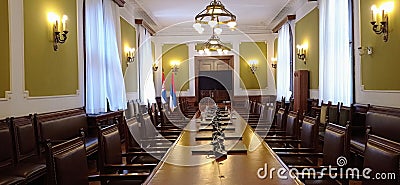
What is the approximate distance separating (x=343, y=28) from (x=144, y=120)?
167 inches

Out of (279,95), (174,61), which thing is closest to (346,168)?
(279,95)

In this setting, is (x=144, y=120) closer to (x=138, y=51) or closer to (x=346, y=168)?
(x=346, y=168)

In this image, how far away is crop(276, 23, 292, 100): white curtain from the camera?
11039 millimetres

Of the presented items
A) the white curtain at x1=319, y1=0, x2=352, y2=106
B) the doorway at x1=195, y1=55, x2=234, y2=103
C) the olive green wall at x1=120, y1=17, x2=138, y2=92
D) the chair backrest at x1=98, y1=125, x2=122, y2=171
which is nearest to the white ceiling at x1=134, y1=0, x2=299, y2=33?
the olive green wall at x1=120, y1=17, x2=138, y2=92

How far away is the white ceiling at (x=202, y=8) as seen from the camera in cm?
961

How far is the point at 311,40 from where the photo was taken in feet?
28.7

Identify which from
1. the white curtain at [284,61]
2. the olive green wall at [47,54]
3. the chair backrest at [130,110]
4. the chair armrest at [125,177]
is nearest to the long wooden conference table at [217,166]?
the chair armrest at [125,177]

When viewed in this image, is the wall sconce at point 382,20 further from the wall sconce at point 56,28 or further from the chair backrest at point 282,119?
the wall sconce at point 56,28

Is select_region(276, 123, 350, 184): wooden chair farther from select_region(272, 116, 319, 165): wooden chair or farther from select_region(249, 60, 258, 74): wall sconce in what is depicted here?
select_region(249, 60, 258, 74): wall sconce

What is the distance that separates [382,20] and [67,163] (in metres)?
4.53

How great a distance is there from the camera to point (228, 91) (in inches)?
580

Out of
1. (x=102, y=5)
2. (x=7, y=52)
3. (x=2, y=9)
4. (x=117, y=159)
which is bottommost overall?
(x=117, y=159)

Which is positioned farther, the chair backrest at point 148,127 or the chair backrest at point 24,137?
the chair backrest at point 148,127

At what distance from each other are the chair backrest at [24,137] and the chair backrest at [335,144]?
3001 millimetres
